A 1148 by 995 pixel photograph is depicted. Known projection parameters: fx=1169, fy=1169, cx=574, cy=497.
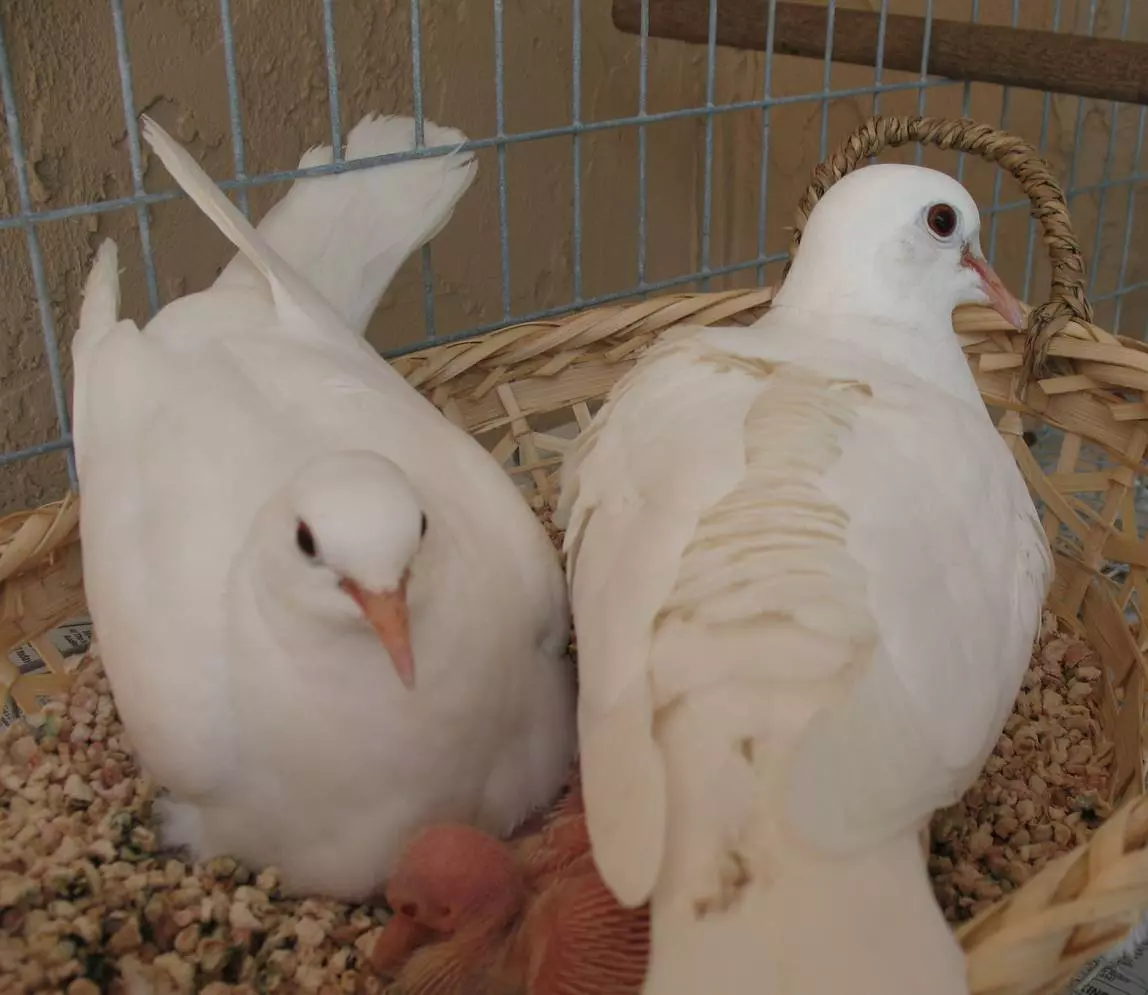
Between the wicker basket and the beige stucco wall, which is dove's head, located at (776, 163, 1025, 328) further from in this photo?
the beige stucco wall

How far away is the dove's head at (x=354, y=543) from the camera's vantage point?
68 centimetres

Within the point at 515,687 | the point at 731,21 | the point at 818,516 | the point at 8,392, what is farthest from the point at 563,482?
the point at 8,392

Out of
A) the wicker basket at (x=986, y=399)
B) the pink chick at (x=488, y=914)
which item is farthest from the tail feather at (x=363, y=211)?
the pink chick at (x=488, y=914)

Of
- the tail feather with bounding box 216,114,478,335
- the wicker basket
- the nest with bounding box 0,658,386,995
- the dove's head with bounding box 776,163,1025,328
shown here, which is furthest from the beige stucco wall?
the dove's head with bounding box 776,163,1025,328

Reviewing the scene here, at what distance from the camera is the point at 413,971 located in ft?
2.47

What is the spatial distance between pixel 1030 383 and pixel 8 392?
1.23m

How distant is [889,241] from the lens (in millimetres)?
1013

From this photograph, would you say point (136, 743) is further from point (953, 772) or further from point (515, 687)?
point (953, 772)

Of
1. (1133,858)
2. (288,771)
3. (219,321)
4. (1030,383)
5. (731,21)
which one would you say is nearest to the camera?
(1133,858)

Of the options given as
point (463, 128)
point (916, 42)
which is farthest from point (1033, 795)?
point (463, 128)

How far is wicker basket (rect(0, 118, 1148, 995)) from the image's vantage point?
1.02m

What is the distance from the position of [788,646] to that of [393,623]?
0.78ft

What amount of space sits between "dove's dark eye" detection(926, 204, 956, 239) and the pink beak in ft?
0.14

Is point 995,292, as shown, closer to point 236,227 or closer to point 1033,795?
point 1033,795
